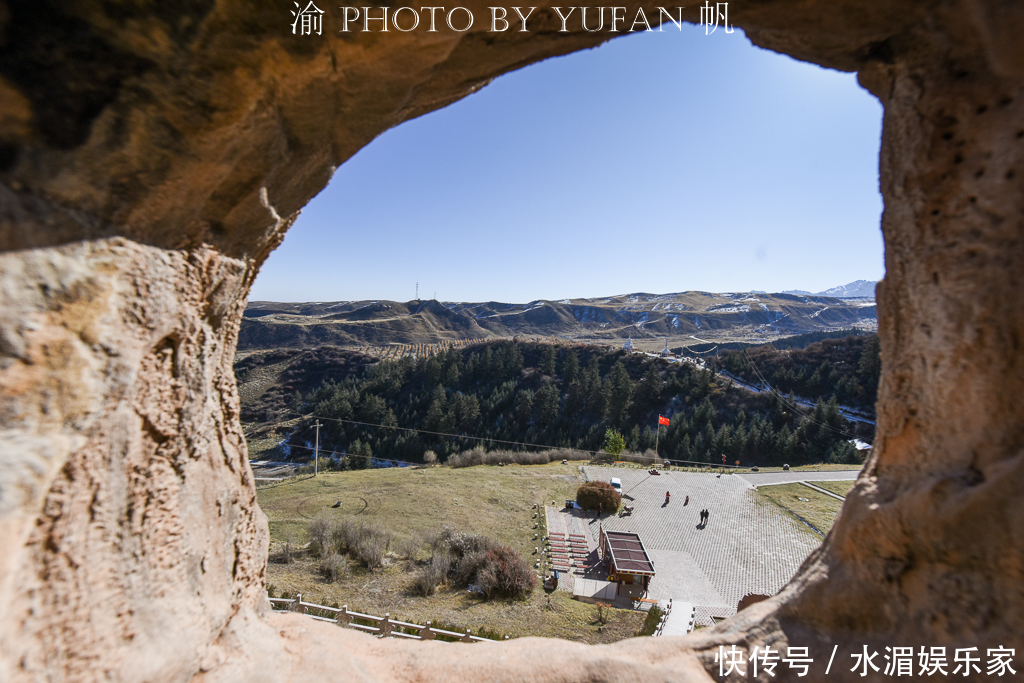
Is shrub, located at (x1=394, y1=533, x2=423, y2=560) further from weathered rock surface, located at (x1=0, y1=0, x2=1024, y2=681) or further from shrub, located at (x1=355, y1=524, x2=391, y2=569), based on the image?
weathered rock surface, located at (x1=0, y1=0, x2=1024, y2=681)

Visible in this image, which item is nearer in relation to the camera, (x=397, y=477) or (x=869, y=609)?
(x=869, y=609)

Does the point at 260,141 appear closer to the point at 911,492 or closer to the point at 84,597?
the point at 84,597

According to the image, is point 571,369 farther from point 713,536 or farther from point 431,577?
point 431,577

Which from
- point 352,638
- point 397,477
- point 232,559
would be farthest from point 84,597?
point 397,477

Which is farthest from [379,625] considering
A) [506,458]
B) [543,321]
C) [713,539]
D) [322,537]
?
[543,321]

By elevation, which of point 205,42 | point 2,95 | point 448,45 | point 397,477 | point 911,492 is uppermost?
point 448,45

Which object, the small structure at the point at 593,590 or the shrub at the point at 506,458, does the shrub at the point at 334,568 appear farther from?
the shrub at the point at 506,458
